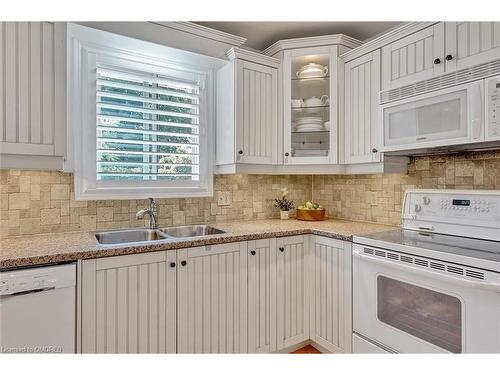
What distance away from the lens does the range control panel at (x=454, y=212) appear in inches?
70.1

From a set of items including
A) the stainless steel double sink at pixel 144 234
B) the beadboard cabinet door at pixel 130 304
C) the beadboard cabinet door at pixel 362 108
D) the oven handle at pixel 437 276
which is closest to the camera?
the oven handle at pixel 437 276

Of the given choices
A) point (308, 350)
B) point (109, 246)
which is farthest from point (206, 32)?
point (308, 350)

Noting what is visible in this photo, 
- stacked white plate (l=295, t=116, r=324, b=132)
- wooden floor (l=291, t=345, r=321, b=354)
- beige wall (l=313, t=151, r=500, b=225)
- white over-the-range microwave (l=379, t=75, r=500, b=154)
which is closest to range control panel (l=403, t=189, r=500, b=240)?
beige wall (l=313, t=151, r=500, b=225)

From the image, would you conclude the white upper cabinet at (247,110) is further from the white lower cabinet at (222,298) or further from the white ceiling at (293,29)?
the white lower cabinet at (222,298)

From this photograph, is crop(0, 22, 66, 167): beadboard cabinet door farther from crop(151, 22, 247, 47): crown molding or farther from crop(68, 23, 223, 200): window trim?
crop(151, 22, 247, 47): crown molding

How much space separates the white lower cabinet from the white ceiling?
164 cm

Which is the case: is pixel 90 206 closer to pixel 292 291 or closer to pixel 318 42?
pixel 292 291

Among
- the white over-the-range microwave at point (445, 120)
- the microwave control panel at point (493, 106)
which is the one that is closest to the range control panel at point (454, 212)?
the white over-the-range microwave at point (445, 120)

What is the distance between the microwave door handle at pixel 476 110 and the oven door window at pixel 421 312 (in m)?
0.87

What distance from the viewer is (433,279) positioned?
1.58 meters

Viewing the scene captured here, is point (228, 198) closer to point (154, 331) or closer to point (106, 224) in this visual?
point (106, 224)
